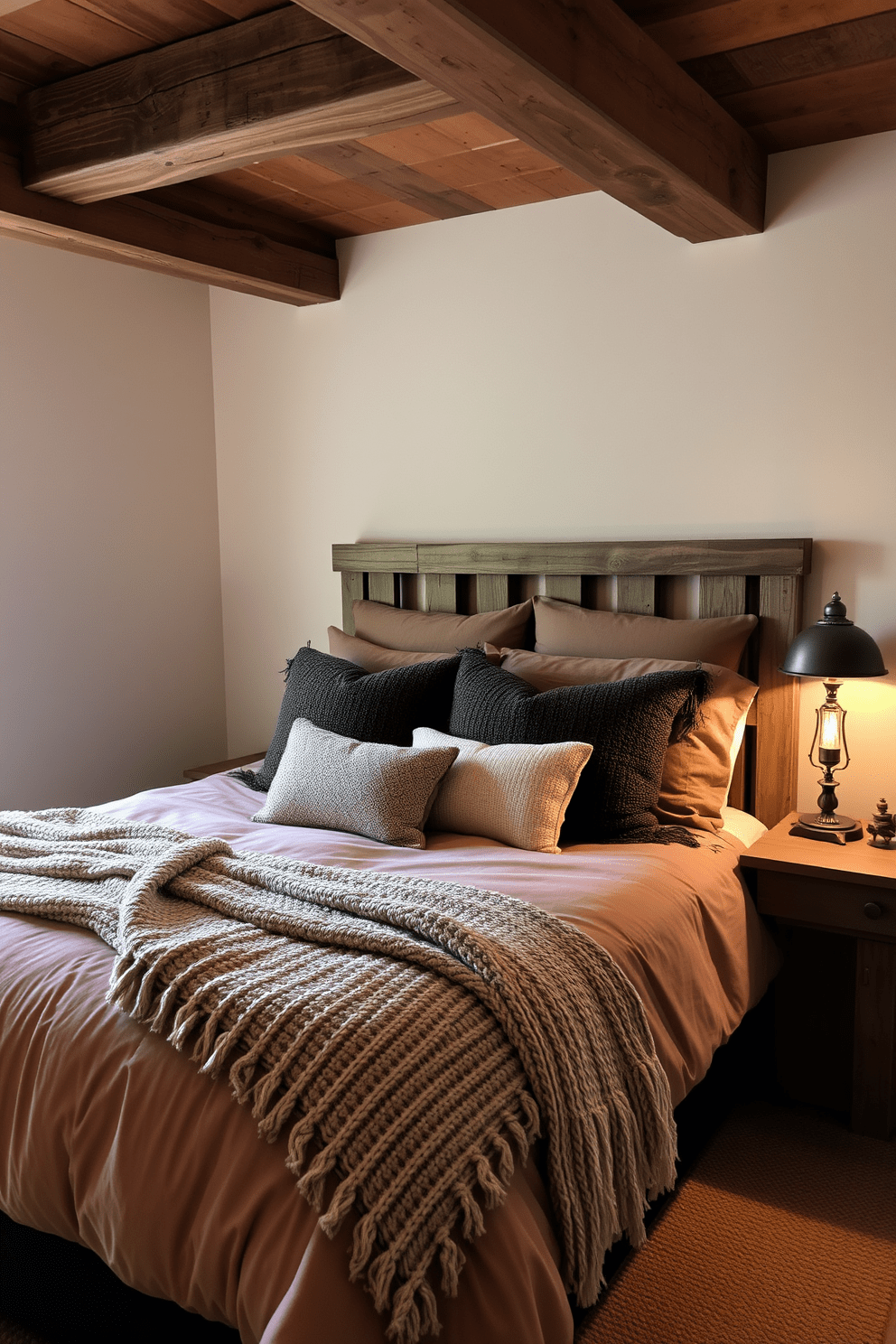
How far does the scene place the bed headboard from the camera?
2746 mm

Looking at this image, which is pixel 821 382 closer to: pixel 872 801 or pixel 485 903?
pixel 872 801

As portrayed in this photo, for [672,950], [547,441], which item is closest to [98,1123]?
[672,950]

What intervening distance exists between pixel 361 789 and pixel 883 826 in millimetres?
1234

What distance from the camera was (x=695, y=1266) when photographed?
194 cm

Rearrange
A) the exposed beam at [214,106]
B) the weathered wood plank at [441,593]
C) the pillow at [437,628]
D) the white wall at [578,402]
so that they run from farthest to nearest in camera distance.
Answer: the weathered wood plank at [441,593] → the pillow at [437,628] → the white wall at [578,402] → the exposed beam at [214,106]

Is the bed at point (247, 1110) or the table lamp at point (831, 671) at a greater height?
the table lamp at point (831, 671)

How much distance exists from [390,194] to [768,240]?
1093 mm

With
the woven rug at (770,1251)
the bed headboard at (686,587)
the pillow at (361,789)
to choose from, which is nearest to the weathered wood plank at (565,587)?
the bed headboard at (686,587)

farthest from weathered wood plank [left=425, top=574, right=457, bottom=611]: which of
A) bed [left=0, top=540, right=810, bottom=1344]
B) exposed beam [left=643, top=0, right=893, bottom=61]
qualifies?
exposed beam [left=643, top=0, right=893, bottom=61]

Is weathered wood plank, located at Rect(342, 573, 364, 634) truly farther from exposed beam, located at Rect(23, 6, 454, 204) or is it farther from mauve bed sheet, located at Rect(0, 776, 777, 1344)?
mauve bed sheet, located at Rect(0, 776, 777, 1344)

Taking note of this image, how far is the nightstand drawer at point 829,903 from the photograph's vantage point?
7.50 ft

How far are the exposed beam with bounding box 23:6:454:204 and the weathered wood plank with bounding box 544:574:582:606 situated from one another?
138cm

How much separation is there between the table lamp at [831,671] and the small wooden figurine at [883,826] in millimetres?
63

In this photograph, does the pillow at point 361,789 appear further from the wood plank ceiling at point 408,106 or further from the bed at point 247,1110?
the wood plank ceiling at point 408,106
